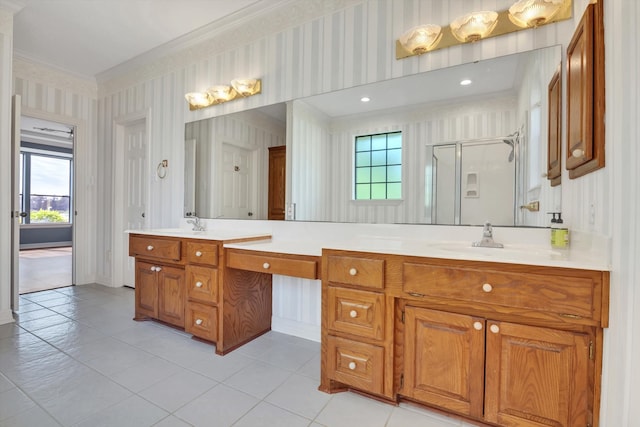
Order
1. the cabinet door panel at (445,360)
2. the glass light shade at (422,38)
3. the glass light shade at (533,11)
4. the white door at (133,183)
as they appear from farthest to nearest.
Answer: the white door at (133,183) → the glass light shade at (422,38) → the glass light shade at (533,11) → the cabinet door panel at (445,360)

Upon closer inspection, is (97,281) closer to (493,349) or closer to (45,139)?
(493,349)

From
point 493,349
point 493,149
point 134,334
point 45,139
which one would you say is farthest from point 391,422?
point 45,139

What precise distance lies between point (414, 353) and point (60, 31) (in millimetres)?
4113

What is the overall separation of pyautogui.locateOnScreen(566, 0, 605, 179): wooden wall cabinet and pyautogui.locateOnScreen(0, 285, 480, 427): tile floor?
129 cm

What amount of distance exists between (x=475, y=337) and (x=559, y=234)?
652 millimetres

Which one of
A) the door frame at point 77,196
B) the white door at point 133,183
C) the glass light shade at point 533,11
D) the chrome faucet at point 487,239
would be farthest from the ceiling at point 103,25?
the chrome faucet at point 487,239

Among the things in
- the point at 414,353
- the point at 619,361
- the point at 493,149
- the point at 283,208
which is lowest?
the point at 414,353

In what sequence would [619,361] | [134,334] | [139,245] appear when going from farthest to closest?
[139,245], [134,334], [619,361]

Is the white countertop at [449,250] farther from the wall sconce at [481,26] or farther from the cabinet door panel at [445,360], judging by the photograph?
the wall sconce at [481,26]

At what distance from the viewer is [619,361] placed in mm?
980

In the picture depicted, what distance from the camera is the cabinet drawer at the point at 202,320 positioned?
209cm

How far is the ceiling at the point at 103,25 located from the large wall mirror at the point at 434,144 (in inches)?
39.5

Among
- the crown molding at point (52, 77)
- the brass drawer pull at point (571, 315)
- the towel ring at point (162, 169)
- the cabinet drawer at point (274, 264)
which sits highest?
the crown molding at point (52, 77)

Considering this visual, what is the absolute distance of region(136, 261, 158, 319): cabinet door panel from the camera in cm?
253
